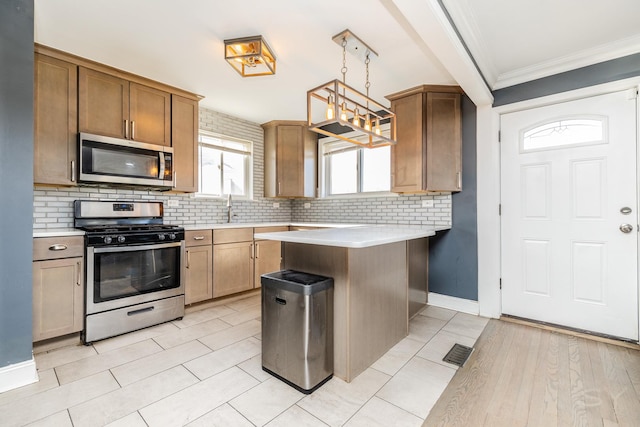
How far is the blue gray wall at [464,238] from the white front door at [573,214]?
28cm

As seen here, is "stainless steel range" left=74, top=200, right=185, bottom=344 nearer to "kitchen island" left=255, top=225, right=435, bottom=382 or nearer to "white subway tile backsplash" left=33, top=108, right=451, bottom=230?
"white subway tile backsplash" left=33, top=108, right=451, bottom=230

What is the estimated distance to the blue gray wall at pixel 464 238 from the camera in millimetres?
3152

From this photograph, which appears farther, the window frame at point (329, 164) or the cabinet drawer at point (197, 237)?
the window frame at point (329, 164)

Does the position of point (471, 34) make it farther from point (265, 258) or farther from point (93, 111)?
point (93, 111)

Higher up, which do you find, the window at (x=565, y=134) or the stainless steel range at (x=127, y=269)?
the window at (x=565, y=134)

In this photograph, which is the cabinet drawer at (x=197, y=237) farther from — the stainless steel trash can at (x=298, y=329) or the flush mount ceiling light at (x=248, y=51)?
the flush mount ceiling light at (x=248, y=51)

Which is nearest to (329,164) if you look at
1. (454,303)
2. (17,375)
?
(454,303)

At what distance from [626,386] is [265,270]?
3.43 m

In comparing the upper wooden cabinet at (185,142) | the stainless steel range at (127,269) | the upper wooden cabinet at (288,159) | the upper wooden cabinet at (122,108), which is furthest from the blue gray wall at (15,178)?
the upper wooden cabinet at (288,159)

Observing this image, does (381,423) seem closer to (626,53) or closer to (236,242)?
(236,242)

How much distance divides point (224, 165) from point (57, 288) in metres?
2.40

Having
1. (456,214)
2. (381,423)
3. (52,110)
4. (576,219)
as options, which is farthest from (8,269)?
(576,219)

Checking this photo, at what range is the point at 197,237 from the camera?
126 inches

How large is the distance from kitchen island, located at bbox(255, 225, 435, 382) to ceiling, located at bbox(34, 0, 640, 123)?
1.47m
